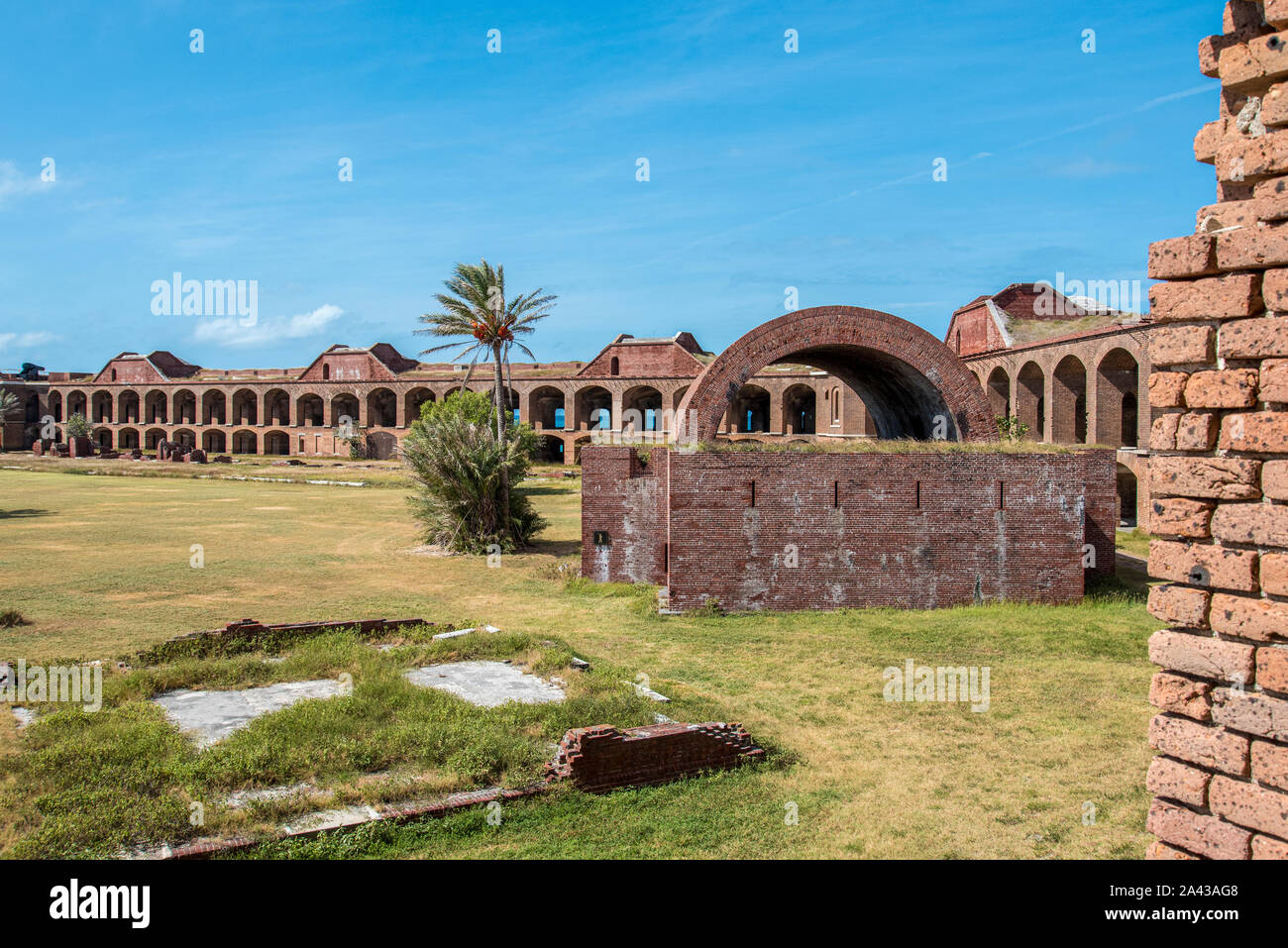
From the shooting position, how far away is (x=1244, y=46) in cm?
414

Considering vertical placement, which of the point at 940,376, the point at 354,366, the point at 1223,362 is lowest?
the point at 1223,362

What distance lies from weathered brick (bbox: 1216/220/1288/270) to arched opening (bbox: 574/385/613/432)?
5040 cm

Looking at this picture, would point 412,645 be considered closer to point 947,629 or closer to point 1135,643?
point 947,629

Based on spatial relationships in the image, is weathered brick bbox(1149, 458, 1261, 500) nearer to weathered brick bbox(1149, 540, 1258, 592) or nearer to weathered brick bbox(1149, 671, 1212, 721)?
weathered brick bbox(1149, 540, 1258, 592)

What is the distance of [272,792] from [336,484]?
129 ft

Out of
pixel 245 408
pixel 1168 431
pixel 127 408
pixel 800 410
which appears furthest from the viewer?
pixel 127 408

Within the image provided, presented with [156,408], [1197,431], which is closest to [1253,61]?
[1197,431]

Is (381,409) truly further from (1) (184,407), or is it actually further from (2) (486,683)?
(2) (486,683)

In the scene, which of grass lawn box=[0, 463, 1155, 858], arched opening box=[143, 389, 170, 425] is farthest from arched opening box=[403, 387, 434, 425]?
grass lawn box=[0, 463, 1155, 858]

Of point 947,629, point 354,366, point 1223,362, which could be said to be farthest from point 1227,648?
point 354,366

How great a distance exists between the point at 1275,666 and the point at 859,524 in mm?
9511

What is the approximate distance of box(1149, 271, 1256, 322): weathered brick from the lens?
406 cm

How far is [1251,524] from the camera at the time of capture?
13.2 ft

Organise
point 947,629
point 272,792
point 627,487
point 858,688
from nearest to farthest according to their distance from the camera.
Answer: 1. point 272,792
2. point 858,688
3. point 947,629
4. point 627,487
